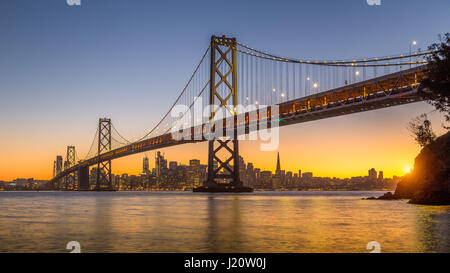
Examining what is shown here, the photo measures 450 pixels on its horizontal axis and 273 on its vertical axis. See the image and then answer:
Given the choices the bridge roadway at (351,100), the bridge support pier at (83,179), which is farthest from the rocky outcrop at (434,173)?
the bridge support pier at (83,179)

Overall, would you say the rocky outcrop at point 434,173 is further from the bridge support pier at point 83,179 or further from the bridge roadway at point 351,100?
the bridge support pier at point 83,179

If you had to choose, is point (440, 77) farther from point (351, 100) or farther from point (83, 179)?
point (83, 179)

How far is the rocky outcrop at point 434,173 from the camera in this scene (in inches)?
1053

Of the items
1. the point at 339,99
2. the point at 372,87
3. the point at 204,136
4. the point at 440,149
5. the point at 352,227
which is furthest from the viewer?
the point at 204,136

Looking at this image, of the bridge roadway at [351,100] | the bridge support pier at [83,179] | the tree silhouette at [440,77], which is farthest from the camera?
the bridge support pier at [83,179]

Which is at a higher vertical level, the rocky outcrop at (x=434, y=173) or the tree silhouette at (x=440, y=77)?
the tree silhouette at (x=440, y=77)

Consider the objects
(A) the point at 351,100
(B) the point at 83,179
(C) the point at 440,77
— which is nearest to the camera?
(C) the point at 440,77

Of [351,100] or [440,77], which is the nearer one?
[440,77]

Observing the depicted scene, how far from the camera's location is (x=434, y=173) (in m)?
28.4

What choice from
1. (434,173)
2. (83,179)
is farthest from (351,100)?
(83,179)
